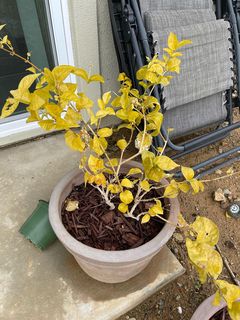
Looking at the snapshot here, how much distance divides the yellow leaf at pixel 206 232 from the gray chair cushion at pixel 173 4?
117 cm

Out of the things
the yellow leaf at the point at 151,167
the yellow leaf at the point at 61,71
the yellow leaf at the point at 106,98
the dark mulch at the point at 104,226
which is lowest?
the dark mulch at the point at 104,226

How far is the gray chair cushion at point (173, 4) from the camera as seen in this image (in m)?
1.54

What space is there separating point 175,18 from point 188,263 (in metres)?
1.27

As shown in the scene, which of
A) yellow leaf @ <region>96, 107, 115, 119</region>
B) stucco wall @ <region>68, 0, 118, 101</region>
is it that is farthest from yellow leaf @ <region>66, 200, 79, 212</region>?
stucco wall @ <region>68, 0, 118, 101</region>

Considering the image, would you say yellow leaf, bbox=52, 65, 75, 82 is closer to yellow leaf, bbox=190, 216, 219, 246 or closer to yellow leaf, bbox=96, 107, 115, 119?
yellow leaf, bbox=96, 107, 115, 119

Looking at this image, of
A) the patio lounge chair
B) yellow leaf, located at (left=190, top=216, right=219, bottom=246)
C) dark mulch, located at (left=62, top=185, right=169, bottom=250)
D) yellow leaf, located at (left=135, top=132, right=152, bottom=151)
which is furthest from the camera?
the patio lounge chair

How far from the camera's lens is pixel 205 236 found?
2.67 feet

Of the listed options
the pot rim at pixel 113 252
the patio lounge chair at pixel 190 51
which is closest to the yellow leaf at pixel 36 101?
the pot rim at pixel 113 252

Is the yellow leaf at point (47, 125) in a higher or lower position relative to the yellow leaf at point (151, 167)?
higher

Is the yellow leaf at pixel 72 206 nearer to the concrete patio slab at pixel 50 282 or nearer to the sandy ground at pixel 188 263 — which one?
the concrete patio slab at pixel 50 282

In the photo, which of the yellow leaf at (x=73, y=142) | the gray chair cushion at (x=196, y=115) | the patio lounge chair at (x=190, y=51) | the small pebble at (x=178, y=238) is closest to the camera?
the yellow leaf at (x=73, y=142)

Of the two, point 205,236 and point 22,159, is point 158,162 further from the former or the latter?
point 22,159

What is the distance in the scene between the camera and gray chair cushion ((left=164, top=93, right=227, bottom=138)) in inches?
66.8

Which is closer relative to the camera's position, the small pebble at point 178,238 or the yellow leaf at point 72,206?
the yellow leaf at point 72,206
